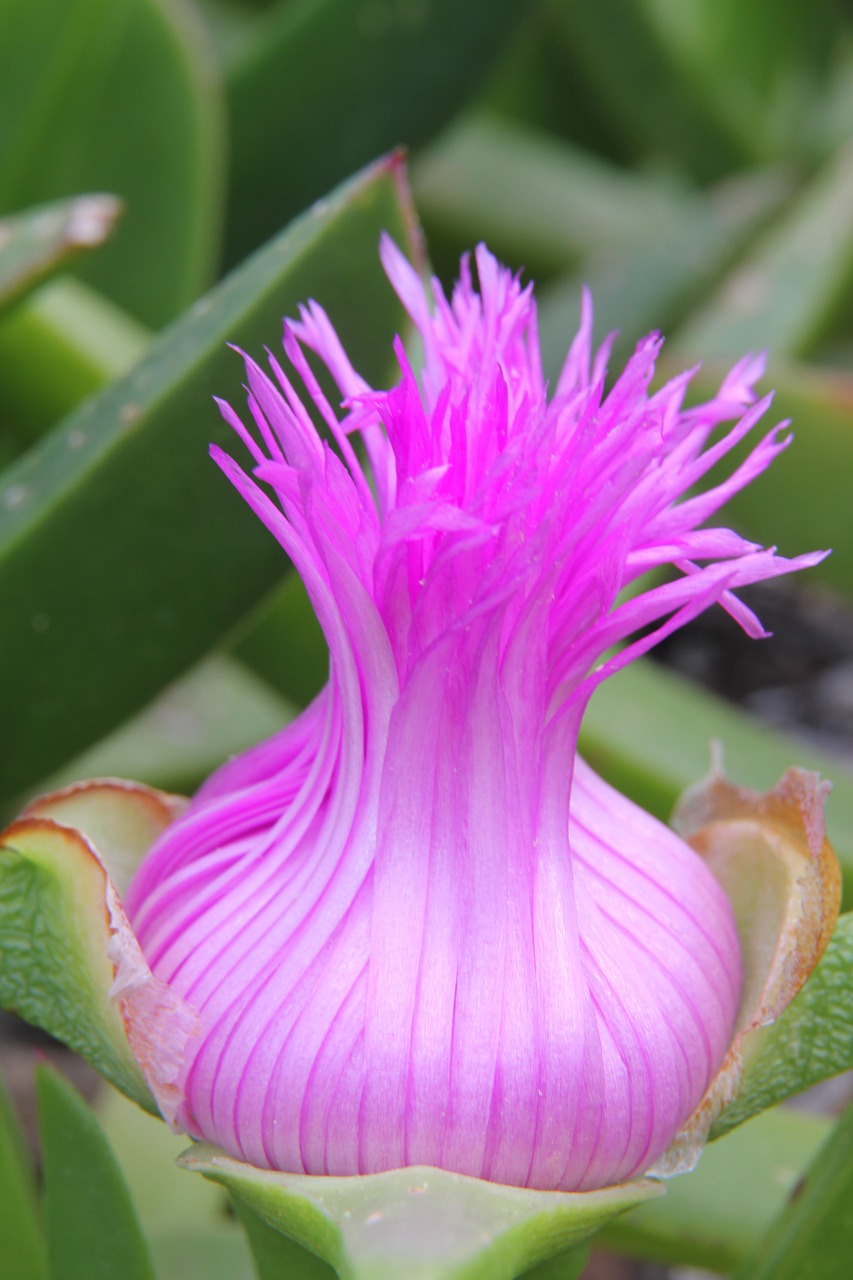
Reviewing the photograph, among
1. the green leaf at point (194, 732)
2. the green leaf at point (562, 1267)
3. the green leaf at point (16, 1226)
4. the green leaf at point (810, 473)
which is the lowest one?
the green leaf at point (16, 1226)

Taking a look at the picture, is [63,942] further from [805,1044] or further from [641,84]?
[641,84]

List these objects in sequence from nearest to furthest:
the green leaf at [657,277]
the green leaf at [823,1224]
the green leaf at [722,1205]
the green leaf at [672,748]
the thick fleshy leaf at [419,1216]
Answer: the thick fleshy leaf at [419,1216] → the green leaf at [823,1224] → the green leaf at [722,1205] → the green leaf at [672,748] → the green leaf at [657,277]

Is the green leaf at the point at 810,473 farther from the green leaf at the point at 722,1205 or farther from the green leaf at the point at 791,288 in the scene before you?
the green leaf at the point at 722,1205

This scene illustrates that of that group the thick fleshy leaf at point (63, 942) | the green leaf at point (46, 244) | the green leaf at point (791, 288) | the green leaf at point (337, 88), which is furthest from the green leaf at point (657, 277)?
the thick fleshy leaf at point (63, 942)

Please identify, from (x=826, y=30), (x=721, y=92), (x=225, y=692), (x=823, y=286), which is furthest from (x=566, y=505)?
(x=826, y=30)

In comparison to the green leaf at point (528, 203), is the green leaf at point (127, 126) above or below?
below

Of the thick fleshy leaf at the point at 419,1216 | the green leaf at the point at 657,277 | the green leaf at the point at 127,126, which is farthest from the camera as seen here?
the green leaf at the point at 657,277

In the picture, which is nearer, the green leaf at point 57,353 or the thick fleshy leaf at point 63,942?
the thick fleshy leaf at point 63,942
